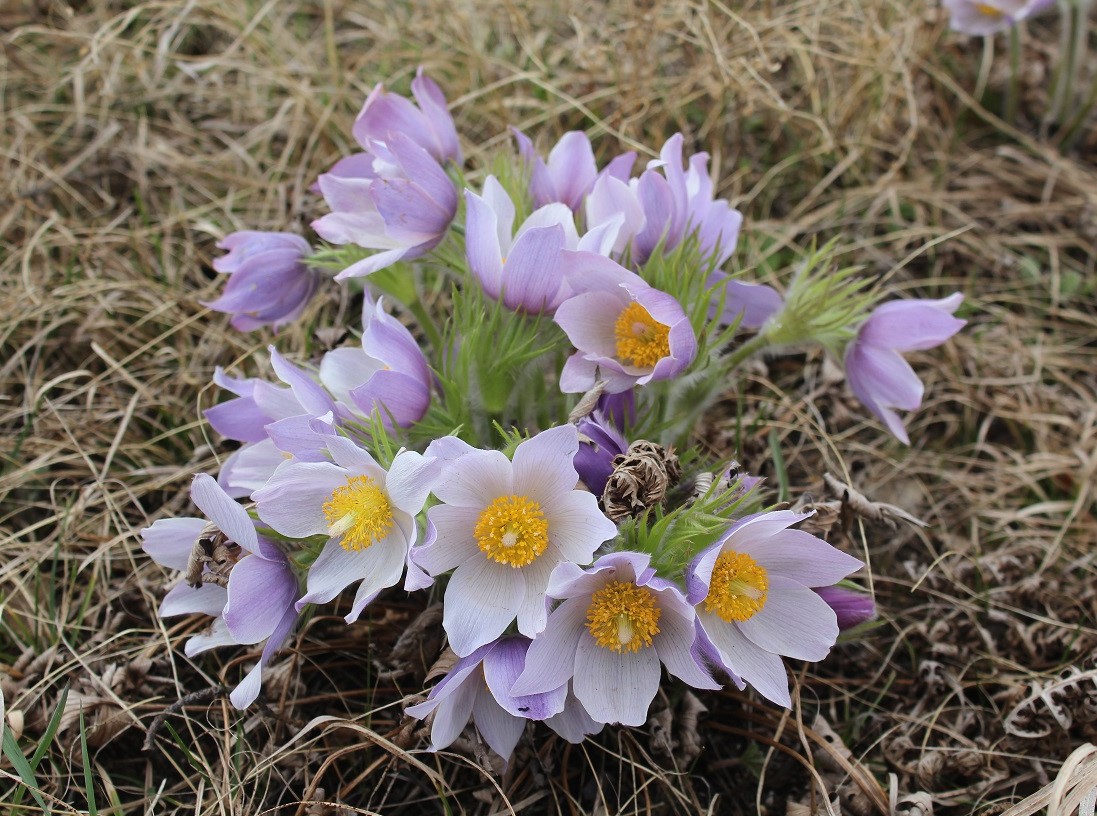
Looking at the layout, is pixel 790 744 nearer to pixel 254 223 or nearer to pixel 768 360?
pixel 768 360

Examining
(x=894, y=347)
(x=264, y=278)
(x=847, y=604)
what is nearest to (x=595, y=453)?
(x=847, y=604)

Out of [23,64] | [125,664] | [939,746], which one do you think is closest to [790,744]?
[939,746]

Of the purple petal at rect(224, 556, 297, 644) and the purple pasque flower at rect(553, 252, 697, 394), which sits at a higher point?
the purple pasque flower at rect(553, 252, 697, 394)

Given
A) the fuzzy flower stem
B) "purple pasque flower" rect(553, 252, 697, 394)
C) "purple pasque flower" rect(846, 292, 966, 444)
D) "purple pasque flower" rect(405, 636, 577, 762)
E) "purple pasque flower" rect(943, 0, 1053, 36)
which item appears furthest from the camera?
the fuzzy flower stem

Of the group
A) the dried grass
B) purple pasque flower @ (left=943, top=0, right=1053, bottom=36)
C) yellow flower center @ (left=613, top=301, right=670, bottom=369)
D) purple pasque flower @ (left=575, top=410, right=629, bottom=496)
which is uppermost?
purple pasque flower @ (left=943, top=0, right=1053, bottom=36)

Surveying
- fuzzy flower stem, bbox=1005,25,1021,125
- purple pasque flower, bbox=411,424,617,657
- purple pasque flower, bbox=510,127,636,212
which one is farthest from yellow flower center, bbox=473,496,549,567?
fuzzy flower stem, bbox=1005,25,1021,125

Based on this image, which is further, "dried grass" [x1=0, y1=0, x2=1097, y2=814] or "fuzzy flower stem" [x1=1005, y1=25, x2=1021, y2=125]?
"fuzzy flower stem" [x1=1005, y1=25, x2=1021, y2=125]

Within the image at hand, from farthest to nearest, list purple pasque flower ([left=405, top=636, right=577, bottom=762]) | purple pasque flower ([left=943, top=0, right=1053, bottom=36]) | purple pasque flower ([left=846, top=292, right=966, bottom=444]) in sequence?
1. purple pasque flower ([left=943, top=0, right=1053, bottom=36])
2. purple pasque flower ([left=846, top=292, right=966, bottom=444])
3. purple pasque flower ([left=405, top=636, right=577, bottom=762])

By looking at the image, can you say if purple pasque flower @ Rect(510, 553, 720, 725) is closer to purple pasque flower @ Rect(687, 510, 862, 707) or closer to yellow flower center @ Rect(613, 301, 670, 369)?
purple pasque flower @ Rect(687, 510, 862, 707)
